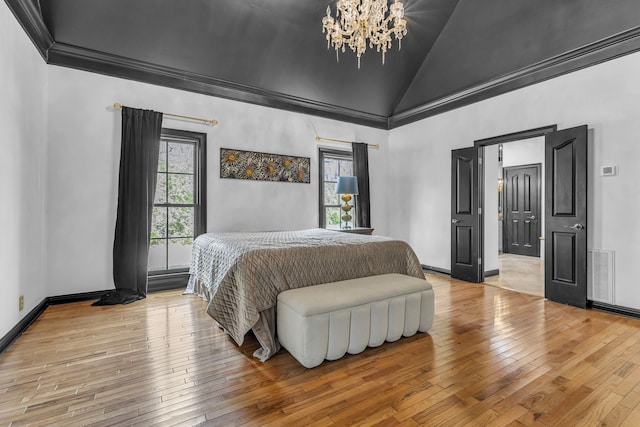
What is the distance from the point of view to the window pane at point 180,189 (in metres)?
4.20

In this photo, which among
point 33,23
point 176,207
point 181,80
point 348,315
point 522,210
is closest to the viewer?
point 348,315

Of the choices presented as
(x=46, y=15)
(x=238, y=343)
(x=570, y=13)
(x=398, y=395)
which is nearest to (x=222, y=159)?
(x=46, y=15)

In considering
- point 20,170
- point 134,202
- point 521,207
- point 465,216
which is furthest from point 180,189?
point 521,207

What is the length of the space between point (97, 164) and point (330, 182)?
11.0ft

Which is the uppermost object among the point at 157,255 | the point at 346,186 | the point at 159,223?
the point at 346,186

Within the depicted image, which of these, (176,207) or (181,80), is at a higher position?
(181,80)

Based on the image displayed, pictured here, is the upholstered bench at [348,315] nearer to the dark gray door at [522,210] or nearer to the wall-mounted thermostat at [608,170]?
the wall-mounted thermostat at [608,170]

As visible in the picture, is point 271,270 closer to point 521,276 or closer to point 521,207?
point 521,276

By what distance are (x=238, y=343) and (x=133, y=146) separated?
106 inches

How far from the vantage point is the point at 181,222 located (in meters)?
4.26

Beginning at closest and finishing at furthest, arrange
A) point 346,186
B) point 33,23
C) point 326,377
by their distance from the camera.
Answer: point 326,377 < point 33,23 < point 346,186

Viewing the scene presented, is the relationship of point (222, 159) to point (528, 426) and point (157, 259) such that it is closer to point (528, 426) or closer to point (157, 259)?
point (157, 259)

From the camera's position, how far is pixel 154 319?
120 inches

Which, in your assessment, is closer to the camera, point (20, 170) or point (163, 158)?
point (20, 170)
